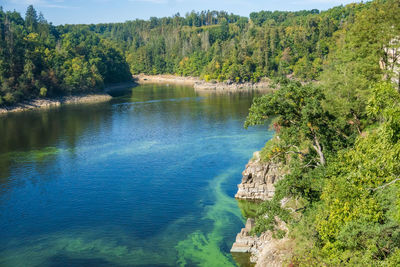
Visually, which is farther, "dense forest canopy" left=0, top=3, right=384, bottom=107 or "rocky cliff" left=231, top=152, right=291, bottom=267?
"dense forest canopy" left=0, top=3, right=384, bottom=107

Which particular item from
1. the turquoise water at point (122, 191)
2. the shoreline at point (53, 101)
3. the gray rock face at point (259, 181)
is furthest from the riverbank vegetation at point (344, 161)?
the shoreline at point (53, 101)

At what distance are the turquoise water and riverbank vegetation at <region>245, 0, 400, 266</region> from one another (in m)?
8.60

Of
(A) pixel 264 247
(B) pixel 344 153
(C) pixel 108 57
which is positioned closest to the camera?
(B) pixel 344 153

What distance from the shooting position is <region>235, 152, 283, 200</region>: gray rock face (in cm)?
3919

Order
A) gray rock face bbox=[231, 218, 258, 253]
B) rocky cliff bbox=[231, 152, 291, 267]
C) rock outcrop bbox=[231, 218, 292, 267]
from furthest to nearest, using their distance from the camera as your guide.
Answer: gray rock face bbox=[231, 218, 258, 253]
rocky cliff bbox=[231, 152, 291, 267]
rock outcrop bbox=[231, 218, 292, 267]

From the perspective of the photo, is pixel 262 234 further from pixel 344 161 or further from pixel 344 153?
pixel 344 153

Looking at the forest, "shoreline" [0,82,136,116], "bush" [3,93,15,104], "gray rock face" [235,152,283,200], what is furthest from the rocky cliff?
"bush" [3,93,15,104]

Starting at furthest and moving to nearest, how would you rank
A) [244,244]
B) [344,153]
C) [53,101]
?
[53,101] → [244,244] → [344,153]

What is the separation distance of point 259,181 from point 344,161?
16576 millimetres

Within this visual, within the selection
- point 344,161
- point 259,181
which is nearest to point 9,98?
point 259,181

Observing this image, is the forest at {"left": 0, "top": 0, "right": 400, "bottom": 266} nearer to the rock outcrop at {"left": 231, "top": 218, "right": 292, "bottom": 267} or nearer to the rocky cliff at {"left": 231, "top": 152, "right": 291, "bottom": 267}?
the rock outcrop at {"left": 231, "top": 218, "right": 292, "bottom": 267}

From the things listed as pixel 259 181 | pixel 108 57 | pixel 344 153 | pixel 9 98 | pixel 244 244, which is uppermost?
pixel 108 57

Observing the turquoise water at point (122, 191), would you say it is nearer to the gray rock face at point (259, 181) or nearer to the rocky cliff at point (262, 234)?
the rocky cliff at point (262, 234)

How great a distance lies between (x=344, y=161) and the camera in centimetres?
2353
